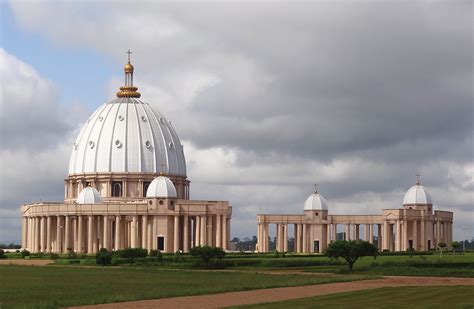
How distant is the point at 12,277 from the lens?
2393 inches

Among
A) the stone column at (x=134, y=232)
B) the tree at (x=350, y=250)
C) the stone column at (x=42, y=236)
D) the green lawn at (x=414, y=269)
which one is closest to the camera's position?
the green lawn at (x=414, y=269)

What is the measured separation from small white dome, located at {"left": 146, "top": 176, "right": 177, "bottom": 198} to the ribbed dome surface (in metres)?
9.01

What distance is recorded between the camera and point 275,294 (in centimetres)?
4928

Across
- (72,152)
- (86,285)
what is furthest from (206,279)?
(72,152)

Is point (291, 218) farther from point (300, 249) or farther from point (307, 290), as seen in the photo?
point (307, 290)

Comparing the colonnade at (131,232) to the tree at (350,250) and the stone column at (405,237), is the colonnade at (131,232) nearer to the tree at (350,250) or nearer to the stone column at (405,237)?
the stone column at (405,237)

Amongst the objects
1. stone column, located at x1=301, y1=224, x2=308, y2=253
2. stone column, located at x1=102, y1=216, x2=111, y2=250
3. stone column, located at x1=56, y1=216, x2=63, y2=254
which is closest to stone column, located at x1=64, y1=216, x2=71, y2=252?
stone column, located at x1=56, y1=216, x2=63, y2=254

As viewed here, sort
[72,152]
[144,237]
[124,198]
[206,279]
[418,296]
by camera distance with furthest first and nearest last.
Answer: [72,152]
[124,198]
[144,237]
[206,279]
[418,296]

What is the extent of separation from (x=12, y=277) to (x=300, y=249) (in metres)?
74.0

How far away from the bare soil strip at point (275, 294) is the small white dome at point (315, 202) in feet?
219

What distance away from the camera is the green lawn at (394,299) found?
42375 mm

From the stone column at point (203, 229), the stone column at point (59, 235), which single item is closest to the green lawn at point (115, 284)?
the stone column at point (203, 229)

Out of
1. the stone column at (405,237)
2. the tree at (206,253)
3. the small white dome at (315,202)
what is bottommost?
the tree at (206,253)

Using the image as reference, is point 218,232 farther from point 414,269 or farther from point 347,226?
point 414,269
